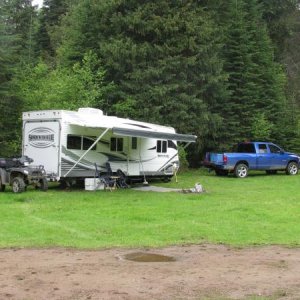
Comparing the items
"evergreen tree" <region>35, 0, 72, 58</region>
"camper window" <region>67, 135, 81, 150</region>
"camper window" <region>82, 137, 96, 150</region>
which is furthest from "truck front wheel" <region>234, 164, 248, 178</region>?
"evergreen tree" <region>35, 0, 72, 58</region>

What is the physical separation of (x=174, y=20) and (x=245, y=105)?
7.86m

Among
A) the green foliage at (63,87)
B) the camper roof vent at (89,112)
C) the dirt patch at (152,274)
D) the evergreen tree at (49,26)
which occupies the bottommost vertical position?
the dirt patch at (152,274)

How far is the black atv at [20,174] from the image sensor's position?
1780cm

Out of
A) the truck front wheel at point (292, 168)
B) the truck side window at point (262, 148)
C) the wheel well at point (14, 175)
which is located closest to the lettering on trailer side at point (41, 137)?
the wheel well at point (14, 175)

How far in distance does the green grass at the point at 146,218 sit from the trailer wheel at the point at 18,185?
0.26 meters

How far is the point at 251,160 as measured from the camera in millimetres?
26734

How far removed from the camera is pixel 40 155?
1902 centimetres

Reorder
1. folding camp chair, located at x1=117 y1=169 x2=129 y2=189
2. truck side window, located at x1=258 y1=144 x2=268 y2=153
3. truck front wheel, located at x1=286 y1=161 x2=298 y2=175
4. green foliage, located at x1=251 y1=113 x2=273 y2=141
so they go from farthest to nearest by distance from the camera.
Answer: green foliage, located at x1=251 y1=113 x2=273 y2=141
truck front wheel, located at x1=286 y1=161 x2=298 y2=175
truck side window, located at x1=258 y1=144 x2=268 y2=153
folding camp chair, located at x1=117 y1=169 x2=129 y2=189

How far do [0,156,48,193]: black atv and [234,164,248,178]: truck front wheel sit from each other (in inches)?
438

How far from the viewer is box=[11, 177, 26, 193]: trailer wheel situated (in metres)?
17.7

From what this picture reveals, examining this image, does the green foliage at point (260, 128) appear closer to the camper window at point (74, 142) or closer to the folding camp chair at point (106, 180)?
the folding camp chair at point (106, 180)

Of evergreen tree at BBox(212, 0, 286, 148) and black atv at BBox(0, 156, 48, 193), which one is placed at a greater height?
evergreen tree at BBox(212, 0, 286, 148)

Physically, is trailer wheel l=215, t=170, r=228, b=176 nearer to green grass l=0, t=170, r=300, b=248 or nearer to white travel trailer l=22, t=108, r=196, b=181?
white travel trailer l=22, t=108, r=196, b=181

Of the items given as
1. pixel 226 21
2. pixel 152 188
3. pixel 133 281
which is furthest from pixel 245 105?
pixel 133 281
